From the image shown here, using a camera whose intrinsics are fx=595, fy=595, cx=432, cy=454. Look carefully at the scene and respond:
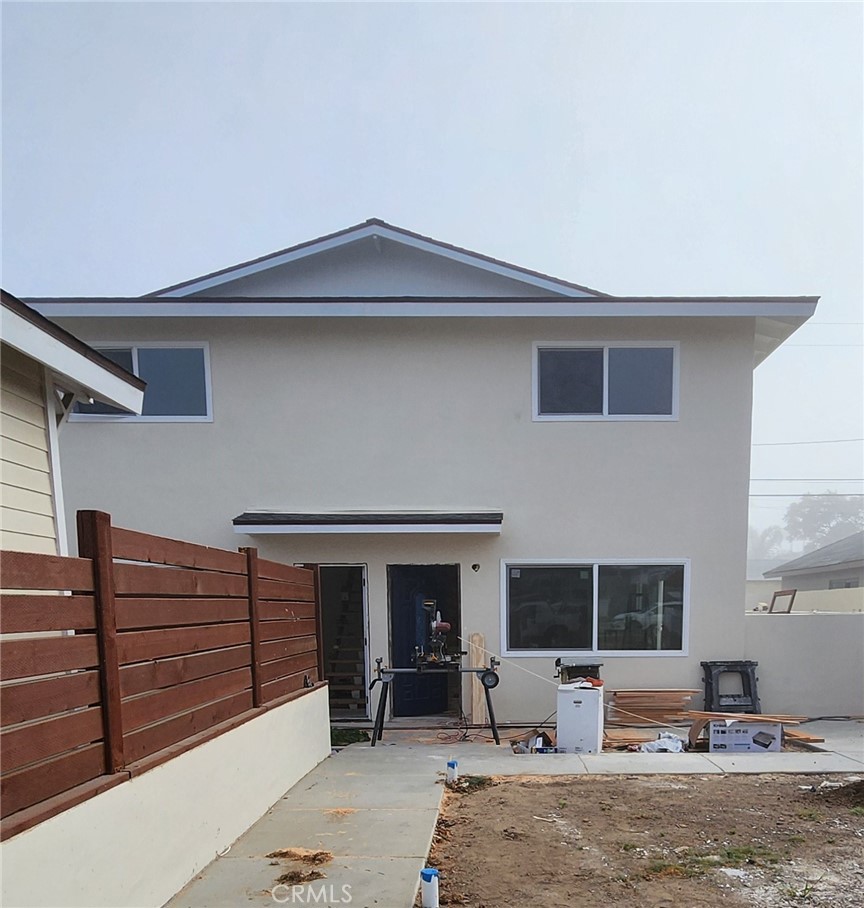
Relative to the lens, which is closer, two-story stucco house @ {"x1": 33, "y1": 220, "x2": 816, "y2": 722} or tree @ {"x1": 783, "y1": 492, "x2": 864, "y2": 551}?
two-story stucco house @ {"x1": 33, "y1": 220, "x2": 816, "y2": 722}

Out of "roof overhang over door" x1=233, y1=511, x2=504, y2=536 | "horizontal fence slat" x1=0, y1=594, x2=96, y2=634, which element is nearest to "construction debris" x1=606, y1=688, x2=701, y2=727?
"roof overhang over door" x1=233, y1=511, x2=504, y2=536

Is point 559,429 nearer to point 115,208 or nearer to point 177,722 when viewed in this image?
point 177,722

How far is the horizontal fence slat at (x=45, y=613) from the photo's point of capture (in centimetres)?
230

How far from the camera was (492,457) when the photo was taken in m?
8.38

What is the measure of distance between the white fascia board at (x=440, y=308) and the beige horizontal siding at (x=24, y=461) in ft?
13.0

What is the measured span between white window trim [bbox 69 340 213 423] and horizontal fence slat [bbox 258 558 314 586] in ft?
10.3

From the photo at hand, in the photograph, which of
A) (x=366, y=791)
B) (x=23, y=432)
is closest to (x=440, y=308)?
(x=23, y=432)

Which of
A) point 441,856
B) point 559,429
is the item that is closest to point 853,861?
point 441,856

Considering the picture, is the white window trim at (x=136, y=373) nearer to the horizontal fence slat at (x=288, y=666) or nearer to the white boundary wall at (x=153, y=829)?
the horizontal fence slat at (x=288, y=666)

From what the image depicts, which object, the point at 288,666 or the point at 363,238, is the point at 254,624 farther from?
the point at 363,238

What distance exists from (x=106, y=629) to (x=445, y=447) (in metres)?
5.90

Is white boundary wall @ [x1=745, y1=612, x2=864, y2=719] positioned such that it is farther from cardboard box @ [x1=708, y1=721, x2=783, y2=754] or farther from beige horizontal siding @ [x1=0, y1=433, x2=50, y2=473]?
beige horizontal siding @ [x1=0, y1=433, x2=50, y2=473]

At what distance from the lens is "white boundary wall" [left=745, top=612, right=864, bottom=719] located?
27.3 ft

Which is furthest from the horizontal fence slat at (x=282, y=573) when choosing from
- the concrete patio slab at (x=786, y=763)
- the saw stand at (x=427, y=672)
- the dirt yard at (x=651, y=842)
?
the concrete patio slab at (x=786, y=763)
